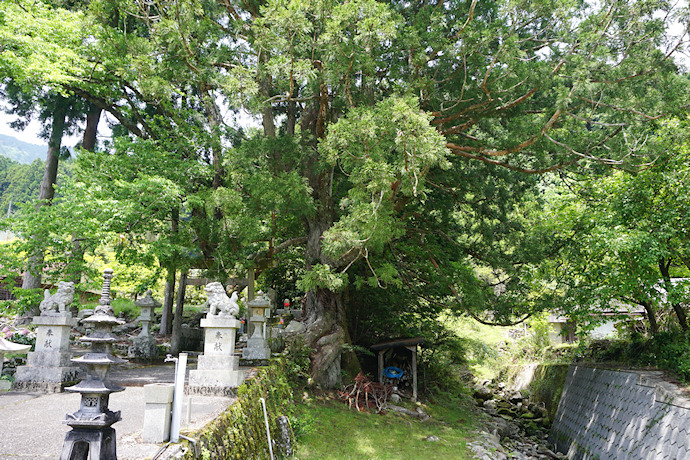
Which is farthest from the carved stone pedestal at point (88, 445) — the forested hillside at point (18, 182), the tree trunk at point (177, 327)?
the forested hillside at point (18, 182)

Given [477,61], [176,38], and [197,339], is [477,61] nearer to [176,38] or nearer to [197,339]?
[176,38]

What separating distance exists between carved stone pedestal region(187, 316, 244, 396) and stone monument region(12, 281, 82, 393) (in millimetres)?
2530

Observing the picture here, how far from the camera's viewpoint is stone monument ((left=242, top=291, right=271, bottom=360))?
1061cm

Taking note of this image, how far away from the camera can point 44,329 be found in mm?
8320

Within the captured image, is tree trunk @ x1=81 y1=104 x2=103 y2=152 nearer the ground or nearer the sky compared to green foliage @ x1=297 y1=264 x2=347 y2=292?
nearer the sky

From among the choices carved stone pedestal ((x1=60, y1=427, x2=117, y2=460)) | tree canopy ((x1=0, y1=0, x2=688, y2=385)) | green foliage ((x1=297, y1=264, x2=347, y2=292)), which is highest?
tree canopy ((x1=0, y1=0, x2=688, y2=385))

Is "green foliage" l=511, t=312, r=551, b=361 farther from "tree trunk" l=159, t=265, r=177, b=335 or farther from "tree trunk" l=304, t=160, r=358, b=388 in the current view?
"tree trunk" l=159, t=265, r=177, b=335

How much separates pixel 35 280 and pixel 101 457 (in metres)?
13.1

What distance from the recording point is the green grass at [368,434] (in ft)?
28.8

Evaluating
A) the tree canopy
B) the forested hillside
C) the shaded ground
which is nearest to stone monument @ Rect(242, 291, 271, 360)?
the tree canopy

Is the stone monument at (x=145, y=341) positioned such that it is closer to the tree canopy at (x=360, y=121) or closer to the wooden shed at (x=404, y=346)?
the tree canopy at (x=360, y=121)

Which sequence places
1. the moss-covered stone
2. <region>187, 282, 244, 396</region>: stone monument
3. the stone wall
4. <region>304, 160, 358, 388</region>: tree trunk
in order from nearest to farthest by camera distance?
the moss-covered stone, the stone wall, <region>187, 282, 244, 396</region>: stone monument, <region>304, 160, 358, 388</region>: tree trunk

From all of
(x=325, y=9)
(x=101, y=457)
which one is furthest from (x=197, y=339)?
(x=101, y=457)

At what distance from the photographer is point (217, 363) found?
297 inches
